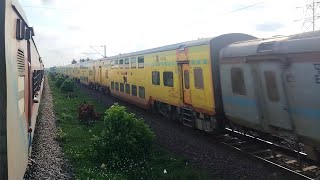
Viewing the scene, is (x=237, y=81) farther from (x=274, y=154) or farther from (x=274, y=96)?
(x=274, y=154)

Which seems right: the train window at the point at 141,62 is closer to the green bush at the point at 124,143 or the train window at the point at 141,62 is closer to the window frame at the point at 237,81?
the green bush at the point at 124,143

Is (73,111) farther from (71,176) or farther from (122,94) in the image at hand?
Result: (71,176)

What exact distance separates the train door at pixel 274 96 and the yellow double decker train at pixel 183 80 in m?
2.73

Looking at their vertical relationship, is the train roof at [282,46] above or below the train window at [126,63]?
below

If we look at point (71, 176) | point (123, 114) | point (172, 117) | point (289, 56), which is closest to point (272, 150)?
point (289, 56)

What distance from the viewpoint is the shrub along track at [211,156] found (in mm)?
8711

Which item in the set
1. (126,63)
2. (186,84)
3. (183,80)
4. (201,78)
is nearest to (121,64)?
(126,63)

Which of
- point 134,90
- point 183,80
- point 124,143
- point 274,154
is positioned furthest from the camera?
point 134,90

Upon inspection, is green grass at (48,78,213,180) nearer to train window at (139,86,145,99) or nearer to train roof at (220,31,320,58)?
train roof at (220,31,320,58)

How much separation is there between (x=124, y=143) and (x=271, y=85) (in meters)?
4.35

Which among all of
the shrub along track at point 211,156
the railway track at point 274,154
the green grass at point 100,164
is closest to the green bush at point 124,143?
the green grass at point 100,164

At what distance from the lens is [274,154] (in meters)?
9.68

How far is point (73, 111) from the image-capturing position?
21672 millimetres

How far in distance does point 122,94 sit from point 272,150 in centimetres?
1561
